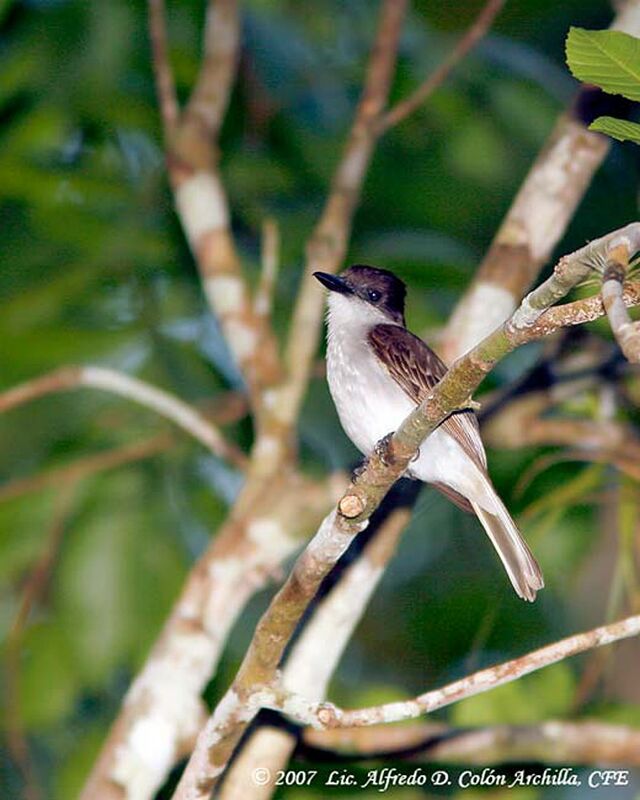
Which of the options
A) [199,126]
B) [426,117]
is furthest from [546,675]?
[426,117]

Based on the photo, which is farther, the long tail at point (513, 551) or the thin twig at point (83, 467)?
the thin twig at point (83, 467)

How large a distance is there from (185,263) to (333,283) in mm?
1502

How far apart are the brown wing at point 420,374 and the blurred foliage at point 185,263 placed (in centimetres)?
89

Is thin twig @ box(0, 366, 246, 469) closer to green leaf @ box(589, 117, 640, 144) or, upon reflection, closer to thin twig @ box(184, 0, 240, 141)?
thin twig @ box(184, 0, 240, 141)

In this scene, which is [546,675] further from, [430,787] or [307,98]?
[307,98]

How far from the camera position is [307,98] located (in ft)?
20.9

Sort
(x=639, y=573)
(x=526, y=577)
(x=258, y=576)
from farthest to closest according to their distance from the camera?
(x=639, y=573) → (x=258, y=576) → (x=526, y=577)

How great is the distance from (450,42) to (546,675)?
10.8 feet

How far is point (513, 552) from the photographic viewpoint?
150 inches

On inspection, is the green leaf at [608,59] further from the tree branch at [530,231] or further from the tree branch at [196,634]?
the tree branch at [196,634]

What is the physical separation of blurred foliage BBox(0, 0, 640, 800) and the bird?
863mm

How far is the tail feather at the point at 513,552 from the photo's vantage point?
3.70m

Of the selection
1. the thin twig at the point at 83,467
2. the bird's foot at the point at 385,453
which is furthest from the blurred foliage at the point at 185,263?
the bird's foot at the point at 385,453

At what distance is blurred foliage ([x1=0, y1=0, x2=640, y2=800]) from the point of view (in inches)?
210
